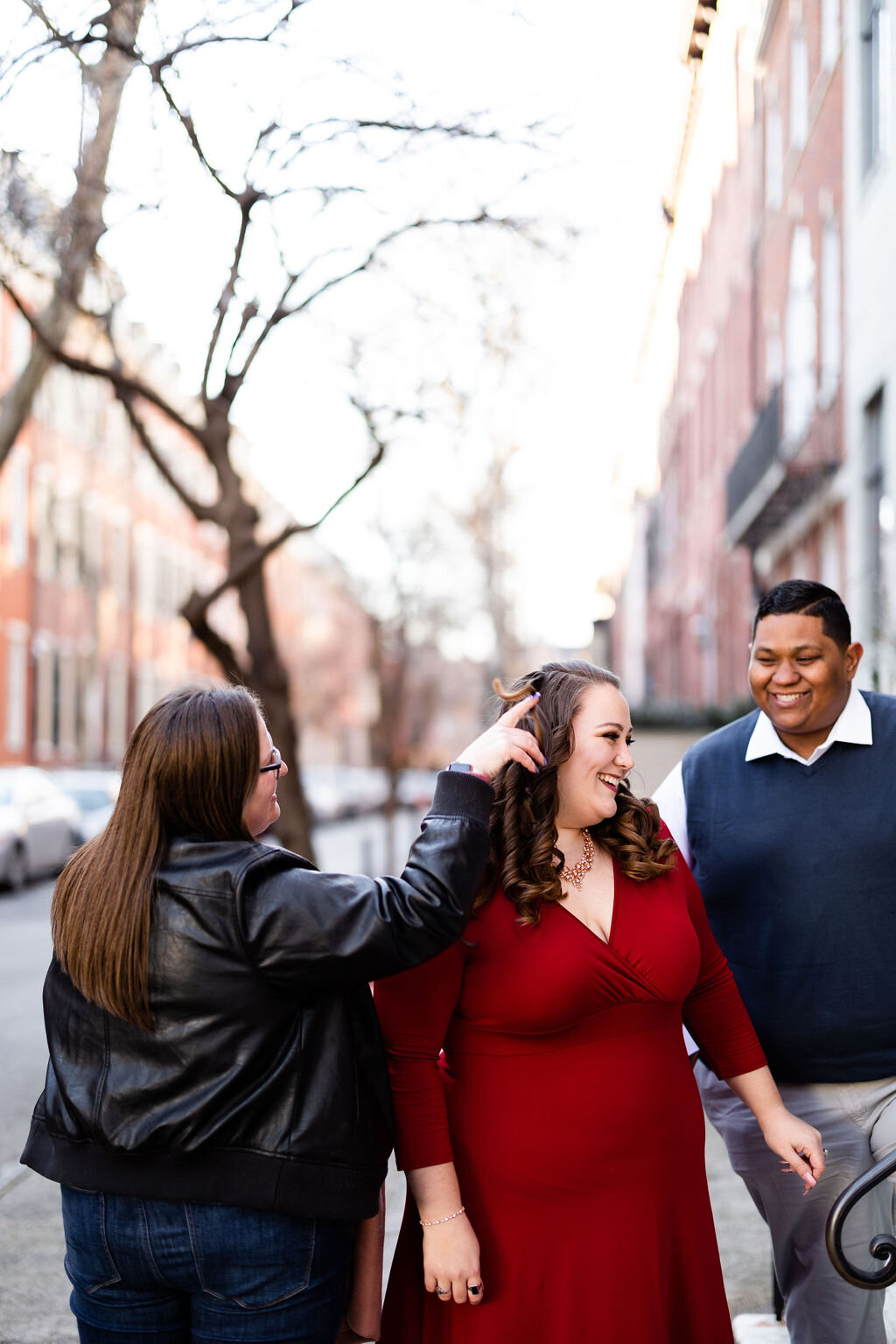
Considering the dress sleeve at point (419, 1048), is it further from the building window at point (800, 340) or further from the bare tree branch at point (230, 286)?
the building window at point (800, 340)

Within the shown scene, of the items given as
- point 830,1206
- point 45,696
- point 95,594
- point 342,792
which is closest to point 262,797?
point 830,1206

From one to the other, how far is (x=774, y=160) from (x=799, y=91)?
1978mm

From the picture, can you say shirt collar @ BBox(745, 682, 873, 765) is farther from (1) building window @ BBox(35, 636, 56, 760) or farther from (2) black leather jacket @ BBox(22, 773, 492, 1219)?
(1) building window @ BBox(35, 636, 56, 760)

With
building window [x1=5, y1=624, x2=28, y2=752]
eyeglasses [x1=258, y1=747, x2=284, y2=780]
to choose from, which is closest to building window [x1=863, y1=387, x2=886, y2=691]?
eyeglasses [x1=258, y1=747, x2=284, y2=780]

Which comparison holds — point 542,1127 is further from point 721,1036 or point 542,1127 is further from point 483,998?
point 721,1036

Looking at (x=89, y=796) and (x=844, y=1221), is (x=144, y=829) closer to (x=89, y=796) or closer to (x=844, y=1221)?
(x=844, y=1221)

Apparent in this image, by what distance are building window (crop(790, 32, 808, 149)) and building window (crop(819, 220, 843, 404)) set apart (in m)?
1.47

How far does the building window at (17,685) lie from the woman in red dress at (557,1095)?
31519 millimetres

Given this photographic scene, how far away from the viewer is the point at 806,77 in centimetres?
1536

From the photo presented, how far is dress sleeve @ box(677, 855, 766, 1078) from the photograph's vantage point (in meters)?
3.16

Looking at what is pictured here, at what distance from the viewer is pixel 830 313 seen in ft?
47.3

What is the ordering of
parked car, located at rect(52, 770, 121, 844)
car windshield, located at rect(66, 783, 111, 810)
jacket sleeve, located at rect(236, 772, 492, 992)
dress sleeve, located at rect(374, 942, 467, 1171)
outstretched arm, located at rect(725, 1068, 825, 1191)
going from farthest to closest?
car windshield, located at rect(66, 783, 111, 810) < parked car, located at rect(52, 770, 121, 844) < outstretched arm, located at rect(725, 1068, 825, 1191) < dress sleeve, located at rect(374, 942, 467, 1171) < jacket sleeve, located at rect(236, 772, 492, 992)

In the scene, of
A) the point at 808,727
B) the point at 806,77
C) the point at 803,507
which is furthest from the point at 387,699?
the point at 808,727

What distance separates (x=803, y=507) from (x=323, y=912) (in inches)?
549
